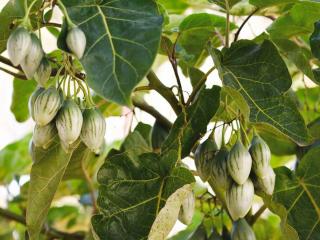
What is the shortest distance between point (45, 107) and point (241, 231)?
0.32 m

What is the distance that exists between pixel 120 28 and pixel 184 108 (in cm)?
21

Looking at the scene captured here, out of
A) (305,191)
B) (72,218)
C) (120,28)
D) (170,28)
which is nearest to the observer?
(120,28)

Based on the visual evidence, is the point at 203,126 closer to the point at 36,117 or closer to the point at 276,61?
the point at 276,61

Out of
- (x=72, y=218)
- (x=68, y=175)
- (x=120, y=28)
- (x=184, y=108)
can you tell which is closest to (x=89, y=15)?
(x=120, y=28)

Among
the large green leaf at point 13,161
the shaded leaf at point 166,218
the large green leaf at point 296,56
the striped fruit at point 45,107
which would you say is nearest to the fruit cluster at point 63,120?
the striped fruit at point 45,107

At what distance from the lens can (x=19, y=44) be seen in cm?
61

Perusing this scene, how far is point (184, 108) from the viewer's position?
81 cm

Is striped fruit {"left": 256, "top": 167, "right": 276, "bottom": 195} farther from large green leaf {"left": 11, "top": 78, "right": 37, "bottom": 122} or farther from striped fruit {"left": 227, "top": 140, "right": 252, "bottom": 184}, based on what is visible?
large green leaf {"left": 11, "top": 78, "right": 37, "bottom": 122}

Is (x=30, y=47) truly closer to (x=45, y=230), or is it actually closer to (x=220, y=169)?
(x=220, y=169)

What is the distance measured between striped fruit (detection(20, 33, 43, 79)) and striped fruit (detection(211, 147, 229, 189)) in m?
0.25

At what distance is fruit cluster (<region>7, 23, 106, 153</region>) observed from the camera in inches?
24.2

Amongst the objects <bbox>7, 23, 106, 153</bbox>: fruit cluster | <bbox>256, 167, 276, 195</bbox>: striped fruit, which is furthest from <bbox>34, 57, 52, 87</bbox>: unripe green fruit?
<bbox>256, 167, 276, 195</bbox>: striped fruit

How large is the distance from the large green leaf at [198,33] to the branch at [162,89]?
0.50 feet

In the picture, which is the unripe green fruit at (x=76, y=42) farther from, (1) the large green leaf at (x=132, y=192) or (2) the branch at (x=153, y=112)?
(2) the branch at (x=153, y=112)
